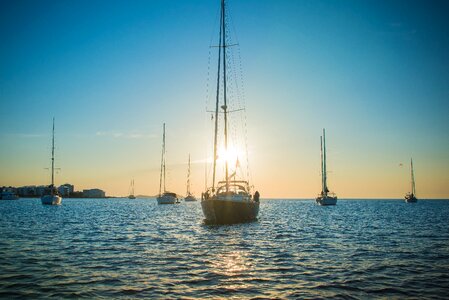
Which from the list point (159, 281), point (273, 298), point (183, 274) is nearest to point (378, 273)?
point (273, 298)

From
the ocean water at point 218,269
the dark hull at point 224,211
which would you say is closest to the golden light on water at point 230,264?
the ocean water at point 218,269

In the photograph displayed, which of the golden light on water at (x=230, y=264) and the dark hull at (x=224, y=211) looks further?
the dark hull at (x=224, y=211)

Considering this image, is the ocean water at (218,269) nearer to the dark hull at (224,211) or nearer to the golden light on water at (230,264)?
the golden light on water at (230,264)

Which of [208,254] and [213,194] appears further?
[213,194]

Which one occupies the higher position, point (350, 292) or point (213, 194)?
point (213, 194)

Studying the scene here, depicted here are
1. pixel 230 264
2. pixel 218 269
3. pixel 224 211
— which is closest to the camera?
pixel 218 269

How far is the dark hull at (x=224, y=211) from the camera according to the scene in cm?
3572

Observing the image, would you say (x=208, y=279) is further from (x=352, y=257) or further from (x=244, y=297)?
(x=352, y=257)

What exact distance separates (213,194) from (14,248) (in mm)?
20820

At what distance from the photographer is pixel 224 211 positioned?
119 feet

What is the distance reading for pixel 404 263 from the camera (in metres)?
17.5

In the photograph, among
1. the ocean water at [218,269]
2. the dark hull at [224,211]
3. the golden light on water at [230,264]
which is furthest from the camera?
the dark hull at [224,211]

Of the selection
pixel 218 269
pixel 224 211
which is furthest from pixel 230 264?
pixel 224 211

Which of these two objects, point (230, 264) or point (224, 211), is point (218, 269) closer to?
point (230, 264)
